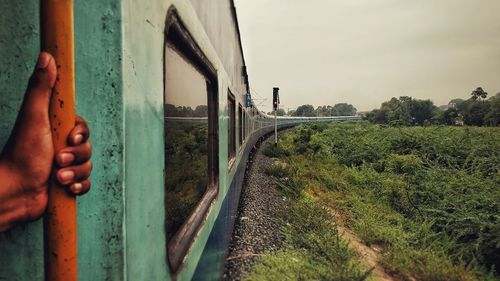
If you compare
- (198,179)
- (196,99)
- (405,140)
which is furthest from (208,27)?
(405,140)

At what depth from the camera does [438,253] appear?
450 cm

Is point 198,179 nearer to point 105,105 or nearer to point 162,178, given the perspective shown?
point 162,178

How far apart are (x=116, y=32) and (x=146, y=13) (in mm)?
225

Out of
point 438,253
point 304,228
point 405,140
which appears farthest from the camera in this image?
point 405,140

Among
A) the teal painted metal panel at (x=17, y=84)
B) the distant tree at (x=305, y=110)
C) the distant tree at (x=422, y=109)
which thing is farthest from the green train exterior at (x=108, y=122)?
the distant tree at (x=305, y=110)

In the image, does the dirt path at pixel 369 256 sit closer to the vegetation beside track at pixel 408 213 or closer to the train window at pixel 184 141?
the vegetation beside track at pixel 408 213

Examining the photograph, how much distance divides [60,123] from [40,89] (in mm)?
88

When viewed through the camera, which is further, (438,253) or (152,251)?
(438,253)

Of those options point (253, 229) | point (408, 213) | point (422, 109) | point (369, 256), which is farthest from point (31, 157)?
point (422, 109)

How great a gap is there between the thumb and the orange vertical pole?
2cm

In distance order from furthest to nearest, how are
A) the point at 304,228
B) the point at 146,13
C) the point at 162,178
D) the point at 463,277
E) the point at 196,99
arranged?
the point at 304,228
the point at 463,277
the point at 196,99
the point at 162,178
the point at 146,13

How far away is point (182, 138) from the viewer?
5.33 ft

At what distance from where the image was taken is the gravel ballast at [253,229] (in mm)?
3674

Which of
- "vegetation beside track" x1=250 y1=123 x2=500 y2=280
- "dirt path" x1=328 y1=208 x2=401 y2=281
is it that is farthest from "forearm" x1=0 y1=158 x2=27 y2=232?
"dirt path" x1=328 y1=208 x2=401 y2=281
